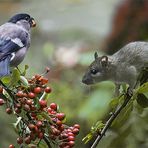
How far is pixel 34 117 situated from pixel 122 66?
1560mm

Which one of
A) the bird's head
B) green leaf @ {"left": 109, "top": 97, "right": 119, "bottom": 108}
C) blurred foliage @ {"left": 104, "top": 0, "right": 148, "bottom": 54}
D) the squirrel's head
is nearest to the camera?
green leaf @ {"left": 109, "top": 97, "right": 119, "bottom": 108}

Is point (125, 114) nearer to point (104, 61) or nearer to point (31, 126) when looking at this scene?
point (31, 126)

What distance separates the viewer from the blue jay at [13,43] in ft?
10.8

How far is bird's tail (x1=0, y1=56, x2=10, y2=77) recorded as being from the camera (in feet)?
9.35

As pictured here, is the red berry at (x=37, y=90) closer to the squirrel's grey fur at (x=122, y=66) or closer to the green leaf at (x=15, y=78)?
the green leaf at (x=15, y=78)

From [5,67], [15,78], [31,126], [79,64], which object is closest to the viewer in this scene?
[31,126]

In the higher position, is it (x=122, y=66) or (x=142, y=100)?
(x=142, y=100)

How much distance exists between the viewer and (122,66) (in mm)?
3797

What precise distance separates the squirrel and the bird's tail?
637 mm

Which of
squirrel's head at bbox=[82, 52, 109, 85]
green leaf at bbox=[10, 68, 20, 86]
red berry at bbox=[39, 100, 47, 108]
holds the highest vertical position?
green leaf at bbox=[10, 68, 20, 86]

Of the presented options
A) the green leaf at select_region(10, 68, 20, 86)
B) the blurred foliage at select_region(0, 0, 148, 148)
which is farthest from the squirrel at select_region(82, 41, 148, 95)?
the green leaf at select_region(10, 68, 20, 86)

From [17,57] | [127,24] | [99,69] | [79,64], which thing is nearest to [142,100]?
[17,57]

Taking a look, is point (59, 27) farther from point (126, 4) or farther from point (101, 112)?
point (101, 112)

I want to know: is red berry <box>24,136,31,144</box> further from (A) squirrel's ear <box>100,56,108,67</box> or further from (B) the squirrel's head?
(A) squirrel's ear <box>100,56,108,67</box>
